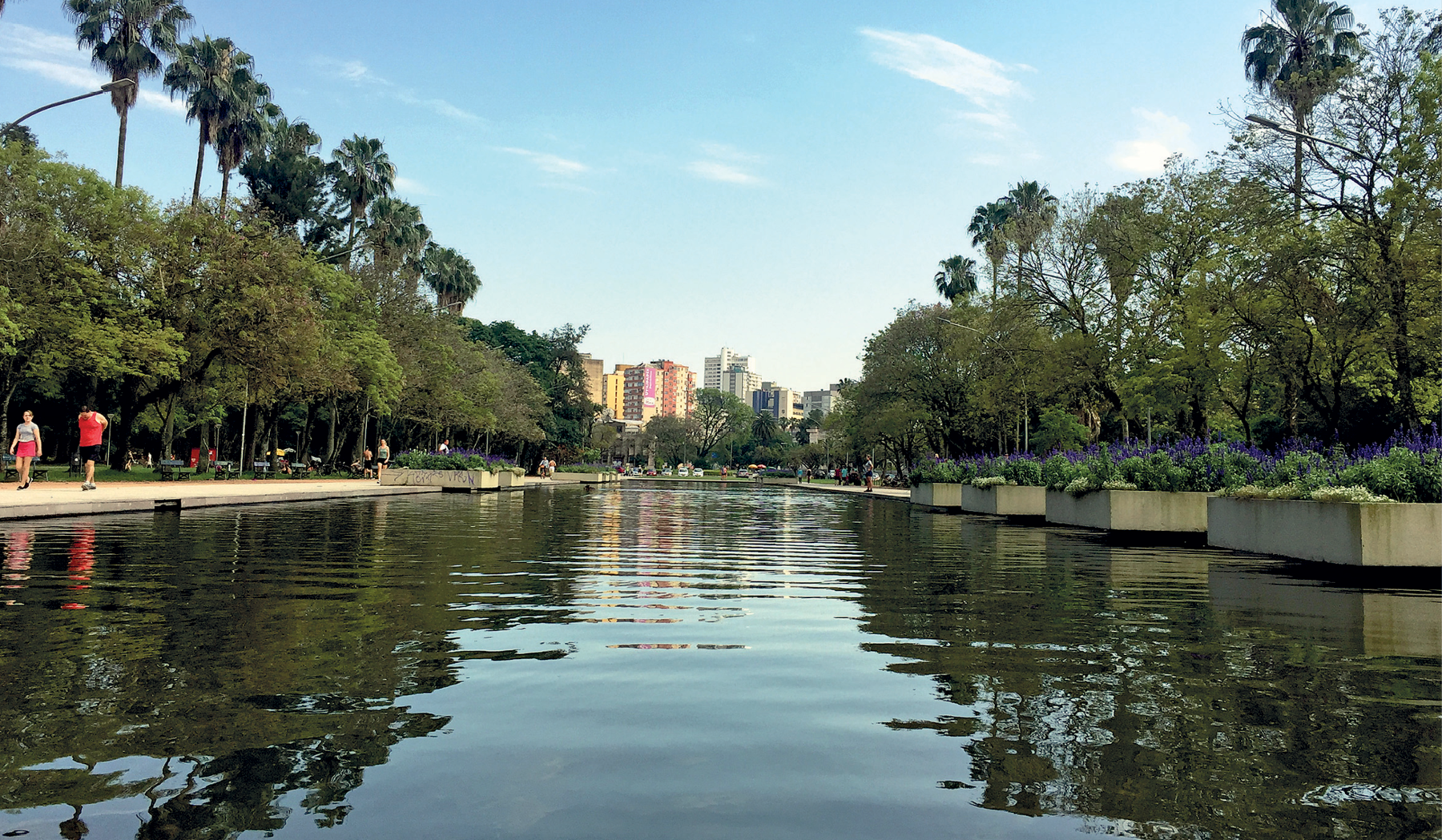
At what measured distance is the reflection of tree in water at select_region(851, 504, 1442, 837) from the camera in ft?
11.2

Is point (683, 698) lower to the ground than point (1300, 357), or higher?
lower

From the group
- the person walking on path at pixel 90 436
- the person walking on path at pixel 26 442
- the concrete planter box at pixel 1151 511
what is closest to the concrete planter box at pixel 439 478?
the person walking on path at pixel 90 436

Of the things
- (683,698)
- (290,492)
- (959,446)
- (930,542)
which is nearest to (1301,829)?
(683,698)

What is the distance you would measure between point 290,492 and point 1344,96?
28336mm

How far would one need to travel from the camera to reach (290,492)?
89.1 feet

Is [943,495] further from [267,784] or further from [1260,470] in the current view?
[267,784]

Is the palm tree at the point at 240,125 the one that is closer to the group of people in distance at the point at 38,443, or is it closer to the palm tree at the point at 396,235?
the palm tree at the point at 396,235

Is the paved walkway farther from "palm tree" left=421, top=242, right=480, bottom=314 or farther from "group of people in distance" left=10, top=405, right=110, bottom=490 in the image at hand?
"palm tree" left=421, top=242, right=480, bottom=314

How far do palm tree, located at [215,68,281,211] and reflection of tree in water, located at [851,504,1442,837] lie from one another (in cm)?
5251

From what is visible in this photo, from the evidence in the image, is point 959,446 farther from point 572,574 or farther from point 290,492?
point 572,574

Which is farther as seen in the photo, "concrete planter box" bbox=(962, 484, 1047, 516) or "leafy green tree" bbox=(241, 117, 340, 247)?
"leafy green tree" bbox=(241, 117, 340, 247)

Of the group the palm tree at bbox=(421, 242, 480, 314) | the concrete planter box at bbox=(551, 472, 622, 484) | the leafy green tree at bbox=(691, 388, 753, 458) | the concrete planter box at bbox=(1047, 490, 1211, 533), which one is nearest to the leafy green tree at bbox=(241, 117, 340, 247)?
the palm tree at bbox=(421, 242, 480, 314)

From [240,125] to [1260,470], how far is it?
172 feet

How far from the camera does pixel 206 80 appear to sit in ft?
163
